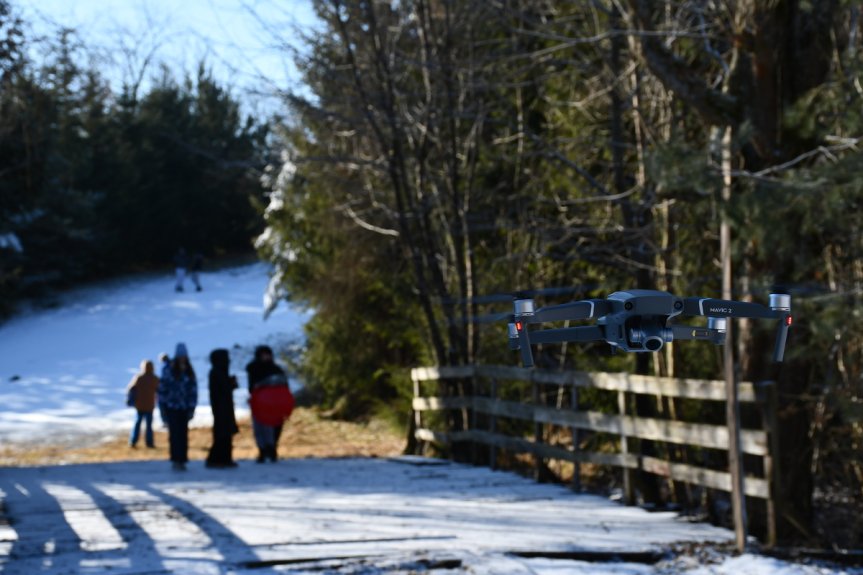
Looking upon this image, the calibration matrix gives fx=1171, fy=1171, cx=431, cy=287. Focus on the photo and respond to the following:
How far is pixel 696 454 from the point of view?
1467 cm

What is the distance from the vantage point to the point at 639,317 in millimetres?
1241

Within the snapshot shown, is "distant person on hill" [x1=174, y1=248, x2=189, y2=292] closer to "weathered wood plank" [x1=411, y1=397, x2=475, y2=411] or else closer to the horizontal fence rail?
"weathered wood plank" [x1=411, y1=397, x2=475, y2=411]

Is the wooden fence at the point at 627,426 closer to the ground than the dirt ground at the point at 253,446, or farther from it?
farther from it

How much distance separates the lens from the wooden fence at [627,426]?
8.84 metres

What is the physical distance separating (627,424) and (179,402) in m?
5.98

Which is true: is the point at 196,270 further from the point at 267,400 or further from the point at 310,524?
the point at 310,524

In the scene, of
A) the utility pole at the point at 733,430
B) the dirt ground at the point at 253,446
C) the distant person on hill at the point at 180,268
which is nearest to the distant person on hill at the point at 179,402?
the dirt ground at the point at 253,446

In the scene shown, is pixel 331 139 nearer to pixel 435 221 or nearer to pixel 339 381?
pixel 435 221

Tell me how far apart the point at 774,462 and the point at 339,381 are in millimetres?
19214

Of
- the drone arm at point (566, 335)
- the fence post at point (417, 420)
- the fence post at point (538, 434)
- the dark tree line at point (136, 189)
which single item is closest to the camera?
the drone arm at point (566, 335)

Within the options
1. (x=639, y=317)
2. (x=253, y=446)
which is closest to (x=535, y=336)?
(x=639, y=317)

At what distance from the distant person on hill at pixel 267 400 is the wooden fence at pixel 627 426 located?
1.97m

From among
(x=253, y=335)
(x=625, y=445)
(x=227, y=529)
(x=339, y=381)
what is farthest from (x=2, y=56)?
(x=253, y=335)

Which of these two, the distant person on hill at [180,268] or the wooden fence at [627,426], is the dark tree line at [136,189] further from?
the wooden fence at [627,426]
